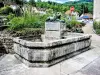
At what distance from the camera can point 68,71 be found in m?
4.11

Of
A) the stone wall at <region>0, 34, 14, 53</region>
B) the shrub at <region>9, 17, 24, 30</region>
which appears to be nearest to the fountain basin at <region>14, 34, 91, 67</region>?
the stone wall at <region>0, 34, 14, 53</region>

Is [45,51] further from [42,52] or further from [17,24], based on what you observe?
[17,24]

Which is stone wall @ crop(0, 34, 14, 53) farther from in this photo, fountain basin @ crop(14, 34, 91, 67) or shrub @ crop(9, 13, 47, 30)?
shrub @ crop(9, 13, 47, 30)

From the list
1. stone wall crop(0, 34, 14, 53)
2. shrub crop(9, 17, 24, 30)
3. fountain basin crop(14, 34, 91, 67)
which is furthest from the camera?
shrub crop(9, 17, 24, 30)

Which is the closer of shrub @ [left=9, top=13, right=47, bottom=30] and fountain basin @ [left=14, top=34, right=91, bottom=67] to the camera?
fountain basin @ [left=14, top=34, right=91, bottom=67]

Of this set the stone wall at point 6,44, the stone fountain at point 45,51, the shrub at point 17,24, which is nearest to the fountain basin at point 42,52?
the stone fountain at point 45,51

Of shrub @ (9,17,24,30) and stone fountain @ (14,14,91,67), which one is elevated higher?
shrub @ (9,17,24,30)

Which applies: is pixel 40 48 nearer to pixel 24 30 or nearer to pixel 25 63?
pixel 25 63

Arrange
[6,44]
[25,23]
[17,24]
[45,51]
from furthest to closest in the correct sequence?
[25,23] < [17,24] < [6,44] < [45,51]

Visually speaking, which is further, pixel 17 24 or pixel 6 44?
pixel 17 24

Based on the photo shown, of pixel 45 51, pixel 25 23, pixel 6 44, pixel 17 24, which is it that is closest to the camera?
pixel 45 51

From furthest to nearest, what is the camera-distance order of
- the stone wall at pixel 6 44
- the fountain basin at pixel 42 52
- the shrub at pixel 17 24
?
1. the shrub at pixel 17 24
2. the stone wall at pixel 6 44
3. the fountain basin at pixel 42 52

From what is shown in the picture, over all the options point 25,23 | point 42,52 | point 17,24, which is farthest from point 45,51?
point 25,23

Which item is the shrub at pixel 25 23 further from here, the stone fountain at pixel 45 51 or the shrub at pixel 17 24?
the stone fountain at pixel 45 51
